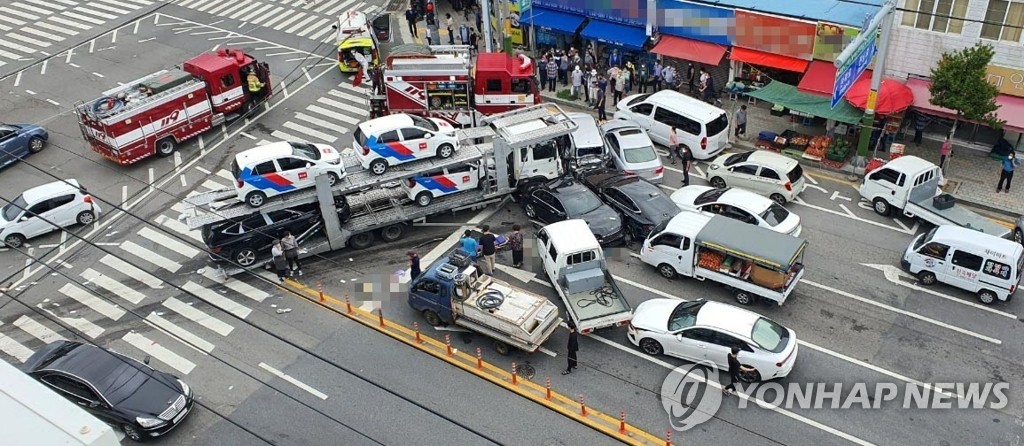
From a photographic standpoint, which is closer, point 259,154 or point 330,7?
point 259,154

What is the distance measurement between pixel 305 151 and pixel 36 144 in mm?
14683

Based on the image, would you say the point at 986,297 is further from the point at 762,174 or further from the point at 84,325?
the point at 84,325

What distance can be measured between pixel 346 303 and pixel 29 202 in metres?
12.1

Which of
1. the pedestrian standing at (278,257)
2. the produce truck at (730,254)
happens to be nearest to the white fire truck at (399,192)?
the pedestrian standing at (278,257)

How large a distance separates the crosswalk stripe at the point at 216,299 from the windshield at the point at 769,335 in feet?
44.7

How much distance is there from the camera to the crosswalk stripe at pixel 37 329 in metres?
23.8

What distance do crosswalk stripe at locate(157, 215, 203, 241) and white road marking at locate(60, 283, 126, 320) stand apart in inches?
143

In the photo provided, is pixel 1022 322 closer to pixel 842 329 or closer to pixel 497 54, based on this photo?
pixel 842 329

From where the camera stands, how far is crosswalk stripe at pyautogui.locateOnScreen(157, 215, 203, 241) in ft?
92.3

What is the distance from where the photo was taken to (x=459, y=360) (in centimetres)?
2216

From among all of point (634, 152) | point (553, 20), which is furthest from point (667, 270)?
point (553, 20)

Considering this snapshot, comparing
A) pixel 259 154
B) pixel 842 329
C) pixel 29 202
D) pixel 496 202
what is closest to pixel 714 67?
pixel 496 202

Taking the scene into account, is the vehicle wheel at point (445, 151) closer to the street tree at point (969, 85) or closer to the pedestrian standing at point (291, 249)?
the pedestrian standing at point (291, 249)

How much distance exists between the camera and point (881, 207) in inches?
1093
